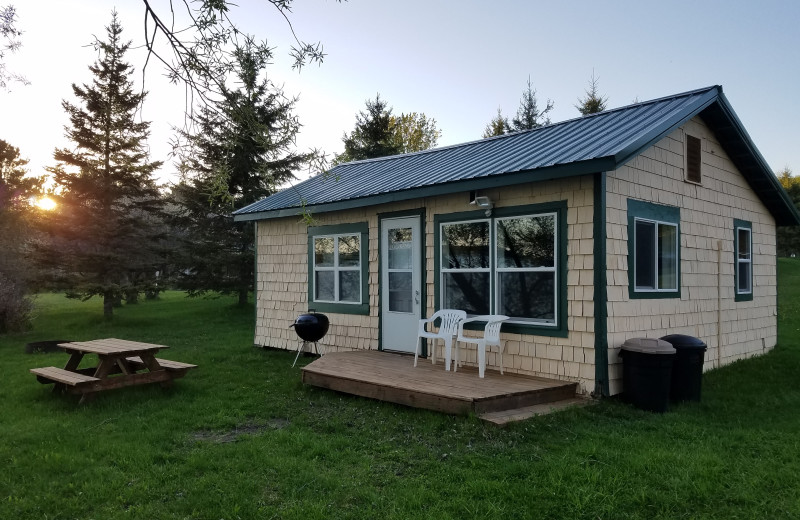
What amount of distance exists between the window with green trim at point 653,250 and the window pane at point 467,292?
1.71 meters

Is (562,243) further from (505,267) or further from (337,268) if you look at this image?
(337,268)

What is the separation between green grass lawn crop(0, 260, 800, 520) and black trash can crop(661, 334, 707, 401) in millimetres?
204

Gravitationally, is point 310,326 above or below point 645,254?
below

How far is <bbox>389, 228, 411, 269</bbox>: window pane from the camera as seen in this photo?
8195mm

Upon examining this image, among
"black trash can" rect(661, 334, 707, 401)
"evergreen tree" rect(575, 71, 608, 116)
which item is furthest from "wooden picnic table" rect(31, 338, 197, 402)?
"evergreen tree" rect(575, 71, 608, 116)

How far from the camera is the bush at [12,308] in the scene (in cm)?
1344

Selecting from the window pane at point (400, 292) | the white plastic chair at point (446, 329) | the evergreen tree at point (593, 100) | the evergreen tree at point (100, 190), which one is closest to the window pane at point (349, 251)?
the window pane at point (400, 292)

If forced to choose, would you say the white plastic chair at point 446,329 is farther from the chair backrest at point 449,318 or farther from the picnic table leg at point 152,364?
the picnic table leg at point 152,364

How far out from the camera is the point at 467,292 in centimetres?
731

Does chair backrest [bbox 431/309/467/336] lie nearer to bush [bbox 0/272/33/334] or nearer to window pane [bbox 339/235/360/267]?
window pane [bbox 339/235/360/267]

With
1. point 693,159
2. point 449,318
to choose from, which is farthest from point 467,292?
point 693,159

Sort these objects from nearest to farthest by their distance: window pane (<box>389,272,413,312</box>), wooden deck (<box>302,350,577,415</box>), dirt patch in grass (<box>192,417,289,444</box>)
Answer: dirt patch in grass (<box>192,417,289,444</box>) < wooden deck (<box>302,350,577,415</box>) < window pane (<box>389,272,413,312</box>)

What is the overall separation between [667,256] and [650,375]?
2.09 metres

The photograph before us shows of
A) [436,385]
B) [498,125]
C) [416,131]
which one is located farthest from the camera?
[416,131]
